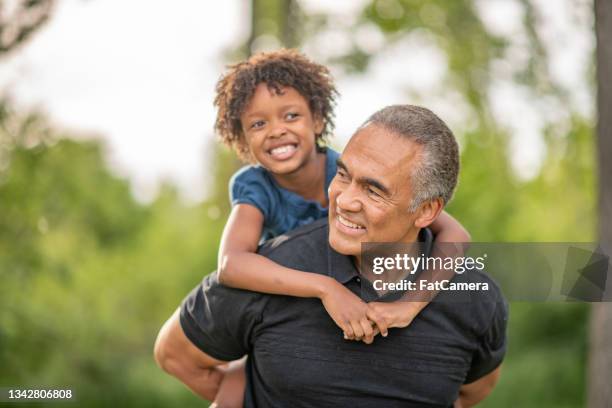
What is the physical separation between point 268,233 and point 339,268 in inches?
31.9

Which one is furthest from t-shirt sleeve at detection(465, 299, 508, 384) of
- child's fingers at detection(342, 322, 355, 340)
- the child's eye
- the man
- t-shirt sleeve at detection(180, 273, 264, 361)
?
the child's eye

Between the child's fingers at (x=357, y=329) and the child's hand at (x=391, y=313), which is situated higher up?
the child's hand at (x=391, y=313)

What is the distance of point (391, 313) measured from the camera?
2.19 m

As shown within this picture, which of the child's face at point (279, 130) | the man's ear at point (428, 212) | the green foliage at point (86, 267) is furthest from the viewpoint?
the green foliage at point (86, 267)

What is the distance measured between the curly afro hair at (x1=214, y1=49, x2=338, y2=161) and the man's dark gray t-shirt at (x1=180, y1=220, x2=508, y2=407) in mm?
980

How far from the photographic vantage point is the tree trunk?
4.37 meters

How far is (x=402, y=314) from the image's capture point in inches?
86.6

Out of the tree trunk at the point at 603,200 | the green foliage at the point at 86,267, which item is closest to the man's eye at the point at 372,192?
the tree trunk at the point at 603,200

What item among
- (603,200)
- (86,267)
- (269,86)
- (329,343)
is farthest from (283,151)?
(86,267)

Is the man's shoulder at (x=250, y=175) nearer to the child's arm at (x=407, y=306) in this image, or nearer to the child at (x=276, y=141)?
the child at (x=276, y=141)

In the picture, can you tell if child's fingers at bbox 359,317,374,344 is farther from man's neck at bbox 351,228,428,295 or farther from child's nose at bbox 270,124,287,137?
child's nose at bbox 270,124,287,137

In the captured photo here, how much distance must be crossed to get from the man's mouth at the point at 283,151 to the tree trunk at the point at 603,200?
1379 millimetres

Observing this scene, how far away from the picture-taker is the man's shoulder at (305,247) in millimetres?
2357

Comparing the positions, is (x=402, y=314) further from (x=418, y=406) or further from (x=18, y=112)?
(x=18, y=112)
